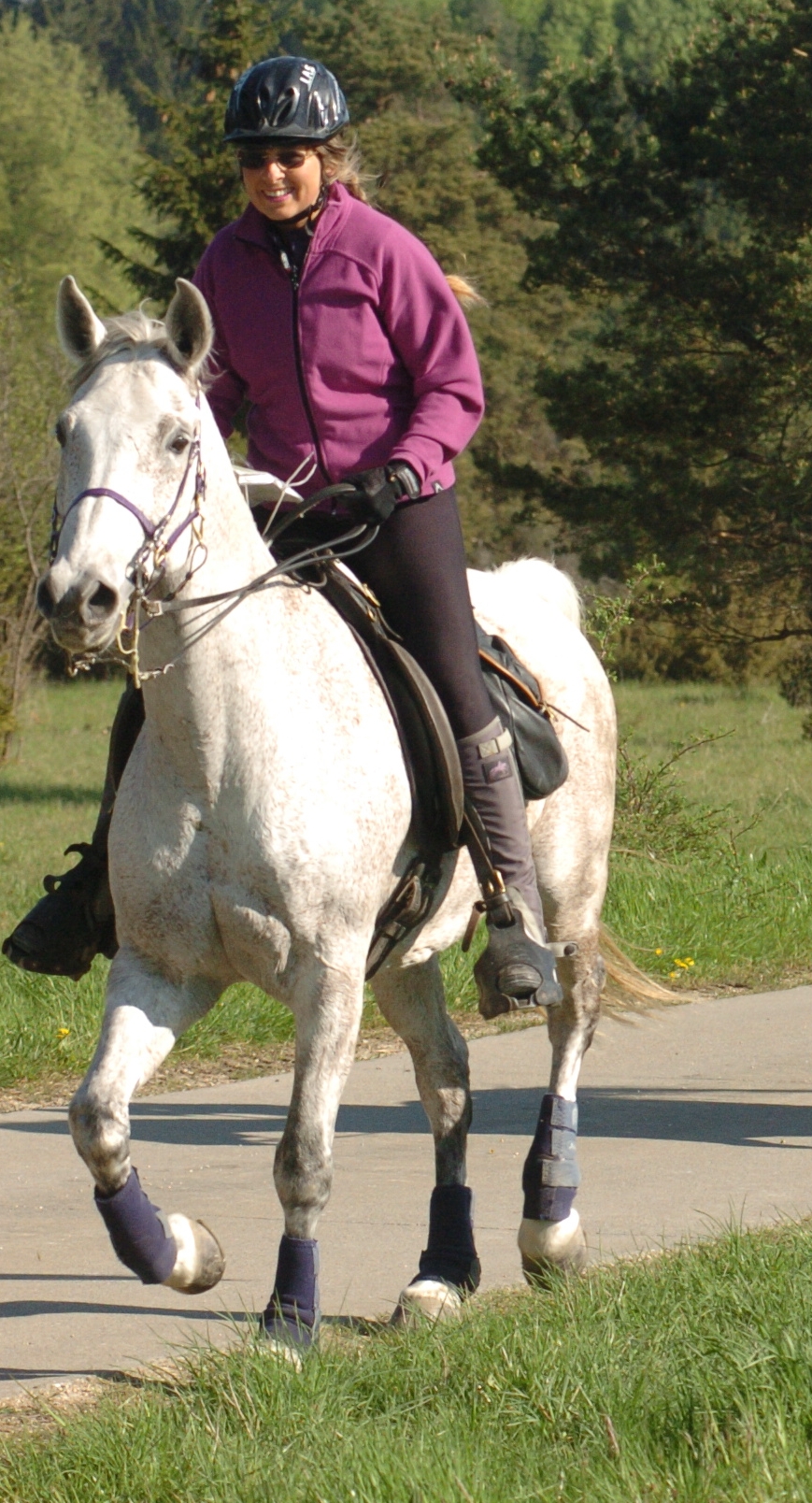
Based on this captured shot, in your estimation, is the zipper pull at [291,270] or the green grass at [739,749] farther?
the green grass at [739,749]

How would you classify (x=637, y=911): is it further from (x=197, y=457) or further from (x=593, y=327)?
(x=593, y=327)

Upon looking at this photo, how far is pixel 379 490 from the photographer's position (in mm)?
4395

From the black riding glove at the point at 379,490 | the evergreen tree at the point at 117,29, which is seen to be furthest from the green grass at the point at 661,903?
the evergreen tree at the point at 117,29

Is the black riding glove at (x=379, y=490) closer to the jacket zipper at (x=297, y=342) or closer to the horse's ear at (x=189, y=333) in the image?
the jacket zipper at (x=297, y=342)

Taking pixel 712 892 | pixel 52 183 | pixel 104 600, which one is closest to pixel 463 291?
pixel 104 600

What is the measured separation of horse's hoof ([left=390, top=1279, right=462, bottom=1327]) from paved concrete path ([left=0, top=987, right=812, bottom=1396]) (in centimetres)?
20

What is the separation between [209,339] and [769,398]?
17.8m

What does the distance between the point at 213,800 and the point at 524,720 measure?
4.39 feet

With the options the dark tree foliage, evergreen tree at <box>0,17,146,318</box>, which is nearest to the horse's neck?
the dark tree foliage

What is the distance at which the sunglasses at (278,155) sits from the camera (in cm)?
446

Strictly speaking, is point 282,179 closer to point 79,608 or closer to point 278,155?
point 278,155

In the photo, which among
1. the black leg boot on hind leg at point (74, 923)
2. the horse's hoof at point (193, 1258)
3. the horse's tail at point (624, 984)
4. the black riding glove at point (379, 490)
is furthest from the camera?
the horse's tail at point (624, 984)

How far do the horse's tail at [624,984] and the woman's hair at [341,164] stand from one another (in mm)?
2692

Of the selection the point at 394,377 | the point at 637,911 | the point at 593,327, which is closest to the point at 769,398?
the point at 637,911
